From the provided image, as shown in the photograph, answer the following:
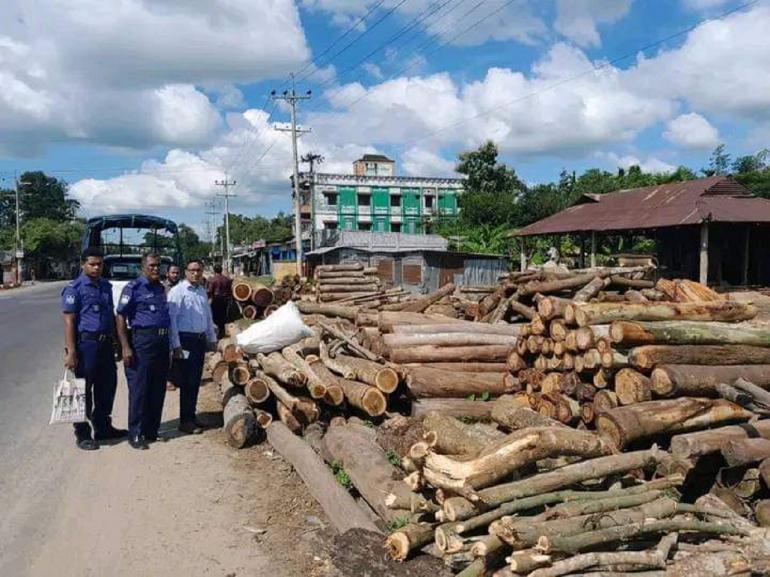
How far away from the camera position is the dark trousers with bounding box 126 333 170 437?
6871mm

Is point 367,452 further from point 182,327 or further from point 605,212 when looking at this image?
point 605,212

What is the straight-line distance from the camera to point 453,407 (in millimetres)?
7488

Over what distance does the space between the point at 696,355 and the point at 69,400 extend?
246 inches

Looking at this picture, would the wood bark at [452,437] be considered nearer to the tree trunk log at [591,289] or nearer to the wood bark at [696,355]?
the wood bark at [696,355]

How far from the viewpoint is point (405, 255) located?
30.3 meters

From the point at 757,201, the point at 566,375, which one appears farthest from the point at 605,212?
the point at 566,375

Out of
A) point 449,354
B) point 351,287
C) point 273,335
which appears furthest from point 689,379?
point 351,287

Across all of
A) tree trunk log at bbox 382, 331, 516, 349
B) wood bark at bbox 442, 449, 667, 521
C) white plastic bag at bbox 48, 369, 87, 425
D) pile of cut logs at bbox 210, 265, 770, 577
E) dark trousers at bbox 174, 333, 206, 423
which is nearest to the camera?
pile of cut logs at bbox 210, 265, 770, 577

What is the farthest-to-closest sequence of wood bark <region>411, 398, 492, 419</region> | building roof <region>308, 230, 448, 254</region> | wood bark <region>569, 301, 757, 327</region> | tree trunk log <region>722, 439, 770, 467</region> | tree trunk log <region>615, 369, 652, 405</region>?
building roof <region>308, 230, 448, 254</region> → wood bark <region>411, 398, 492, 419</region> → wood bark <region>569, 301, 757, 327</region> → tree trunk log <region>615, 369, 652, 405</region> → tree trunk log <region>722, 439, 770, 467</region>

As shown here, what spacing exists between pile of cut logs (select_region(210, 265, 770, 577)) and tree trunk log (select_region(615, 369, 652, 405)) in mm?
15

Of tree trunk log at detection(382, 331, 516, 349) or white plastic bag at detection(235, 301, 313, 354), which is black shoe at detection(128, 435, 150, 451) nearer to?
white plastic bag at detection(235, 301, 313, 354)

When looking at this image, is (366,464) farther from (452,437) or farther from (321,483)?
(452,437)

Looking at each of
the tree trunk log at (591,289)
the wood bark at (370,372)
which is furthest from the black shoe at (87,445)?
the tree trunk log at (591,289)

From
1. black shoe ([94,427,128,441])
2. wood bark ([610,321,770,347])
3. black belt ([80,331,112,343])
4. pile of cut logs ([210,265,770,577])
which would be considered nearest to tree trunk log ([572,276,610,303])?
pile of cut logs ([210,265,770,577])
